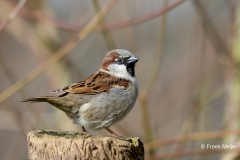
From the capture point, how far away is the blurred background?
4113mm

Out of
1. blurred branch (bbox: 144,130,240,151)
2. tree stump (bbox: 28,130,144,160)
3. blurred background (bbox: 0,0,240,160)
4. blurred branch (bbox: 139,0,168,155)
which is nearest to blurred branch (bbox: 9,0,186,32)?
blurred background (bbox: 0,0,240,160)

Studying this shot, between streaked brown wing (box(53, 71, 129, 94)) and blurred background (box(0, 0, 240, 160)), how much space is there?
0.31m

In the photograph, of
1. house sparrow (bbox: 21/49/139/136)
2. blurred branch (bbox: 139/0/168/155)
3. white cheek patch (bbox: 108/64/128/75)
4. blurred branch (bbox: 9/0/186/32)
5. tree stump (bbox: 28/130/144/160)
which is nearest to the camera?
tree stump (bbox: 28/130/144/160)

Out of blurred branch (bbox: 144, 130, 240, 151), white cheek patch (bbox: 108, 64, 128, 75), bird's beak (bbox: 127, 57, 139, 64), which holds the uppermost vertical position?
bird's beak (bbox: 127, 57, 139, 64)

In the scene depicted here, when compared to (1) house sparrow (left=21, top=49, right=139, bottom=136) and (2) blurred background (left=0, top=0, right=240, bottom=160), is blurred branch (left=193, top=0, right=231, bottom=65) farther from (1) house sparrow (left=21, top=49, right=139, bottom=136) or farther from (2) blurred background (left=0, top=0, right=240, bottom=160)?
(1) house sparrow (left=21, top=49, right=139, bottom=136)

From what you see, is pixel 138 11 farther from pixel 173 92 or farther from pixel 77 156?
pixel 77 156

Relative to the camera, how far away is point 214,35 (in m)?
4.53

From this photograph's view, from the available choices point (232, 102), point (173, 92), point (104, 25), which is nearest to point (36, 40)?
point (104, 25)

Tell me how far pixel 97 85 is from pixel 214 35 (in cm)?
143

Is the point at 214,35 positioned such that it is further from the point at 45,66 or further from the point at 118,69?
the point at 45,66

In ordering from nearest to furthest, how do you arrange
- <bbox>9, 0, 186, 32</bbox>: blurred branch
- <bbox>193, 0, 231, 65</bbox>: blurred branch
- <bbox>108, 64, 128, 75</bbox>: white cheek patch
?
<bbox>9, 0, 186, 32</bbox>: blurred branch < <bbox>108, 64, 128, 75</bbox>: white cheek patch < <bbox>193, 0, 231, 65</bbox>: blurred branch

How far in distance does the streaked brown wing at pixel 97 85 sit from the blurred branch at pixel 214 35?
1.01 m

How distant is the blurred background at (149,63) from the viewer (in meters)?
4.11

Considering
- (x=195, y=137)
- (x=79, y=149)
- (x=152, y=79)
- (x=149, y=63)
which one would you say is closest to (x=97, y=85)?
(x=152, y=79)
